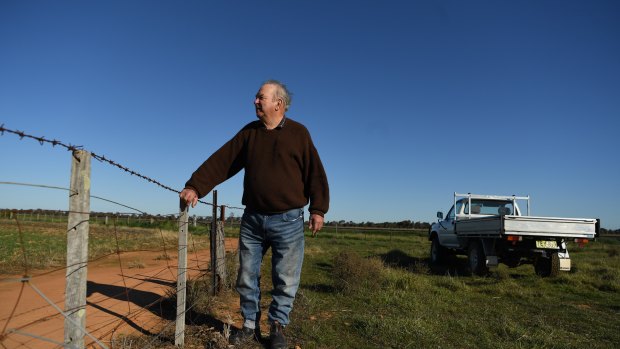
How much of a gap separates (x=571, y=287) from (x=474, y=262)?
2.12m

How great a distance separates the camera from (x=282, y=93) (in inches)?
125

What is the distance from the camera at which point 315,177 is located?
318 cm

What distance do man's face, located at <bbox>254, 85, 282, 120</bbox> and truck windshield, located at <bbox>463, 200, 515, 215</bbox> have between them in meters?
9.38

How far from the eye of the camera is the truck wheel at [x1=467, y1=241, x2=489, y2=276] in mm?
9172

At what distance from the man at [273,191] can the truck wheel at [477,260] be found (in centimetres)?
702

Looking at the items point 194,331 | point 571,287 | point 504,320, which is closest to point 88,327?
point 194,331

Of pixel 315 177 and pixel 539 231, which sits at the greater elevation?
pixel 315 177

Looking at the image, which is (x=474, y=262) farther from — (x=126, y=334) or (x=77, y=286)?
(x=77, y=286)

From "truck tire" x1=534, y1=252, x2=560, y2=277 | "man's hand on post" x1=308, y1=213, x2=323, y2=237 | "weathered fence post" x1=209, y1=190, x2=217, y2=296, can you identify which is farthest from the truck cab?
"man's hand on post" x1=308, y1=213, x2=323, y2=237

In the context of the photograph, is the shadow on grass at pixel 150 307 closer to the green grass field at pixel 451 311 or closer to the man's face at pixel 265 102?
the green grass field at pixel 451 311

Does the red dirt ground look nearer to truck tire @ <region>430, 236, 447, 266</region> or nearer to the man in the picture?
the man

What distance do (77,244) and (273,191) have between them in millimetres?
1271

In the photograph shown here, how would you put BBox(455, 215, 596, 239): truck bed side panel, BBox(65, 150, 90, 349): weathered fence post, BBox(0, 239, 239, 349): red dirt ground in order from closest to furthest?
1. BBox(65, 150, 90, 349): weathered fence post
2. BBox(0, 239, 239, 349): red dirt ground
3. BBox(455, 215, 596, 239): truck bed side panel

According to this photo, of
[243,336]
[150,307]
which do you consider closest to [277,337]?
[243,336]
